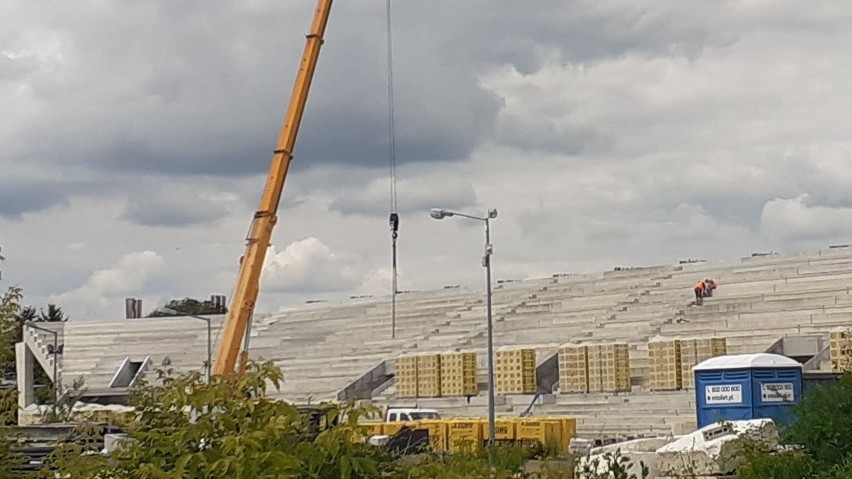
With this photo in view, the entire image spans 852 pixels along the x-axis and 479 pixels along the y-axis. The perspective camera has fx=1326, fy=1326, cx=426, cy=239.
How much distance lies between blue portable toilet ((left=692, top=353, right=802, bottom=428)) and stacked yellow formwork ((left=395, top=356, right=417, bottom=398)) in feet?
83.2

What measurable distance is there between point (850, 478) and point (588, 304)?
2019 inches

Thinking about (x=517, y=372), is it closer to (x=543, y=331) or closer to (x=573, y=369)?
(x=573, y=369)

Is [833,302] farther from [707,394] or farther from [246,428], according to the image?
[246,428]

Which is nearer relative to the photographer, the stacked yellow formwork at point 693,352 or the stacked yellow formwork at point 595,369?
the stacked yellow formwork at point 693,352

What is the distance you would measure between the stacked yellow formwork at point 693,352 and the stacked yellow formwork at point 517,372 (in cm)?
664

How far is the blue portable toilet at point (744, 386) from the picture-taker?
1212 inches

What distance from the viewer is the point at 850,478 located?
A: 1188cm

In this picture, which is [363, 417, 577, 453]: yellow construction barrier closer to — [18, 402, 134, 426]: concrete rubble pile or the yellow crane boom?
the yellow crane boom

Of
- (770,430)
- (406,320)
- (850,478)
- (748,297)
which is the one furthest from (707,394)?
(406,320)

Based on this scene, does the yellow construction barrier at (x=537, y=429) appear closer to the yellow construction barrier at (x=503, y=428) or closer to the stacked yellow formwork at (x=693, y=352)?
the yellow construction barrier at (x=503, y=428)

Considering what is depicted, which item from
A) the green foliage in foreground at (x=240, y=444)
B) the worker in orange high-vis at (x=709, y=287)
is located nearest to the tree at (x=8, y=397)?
the green foliage in foreground at (x=240, y=444)

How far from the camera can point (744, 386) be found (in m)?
31.0

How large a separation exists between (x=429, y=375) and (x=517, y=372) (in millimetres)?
5033

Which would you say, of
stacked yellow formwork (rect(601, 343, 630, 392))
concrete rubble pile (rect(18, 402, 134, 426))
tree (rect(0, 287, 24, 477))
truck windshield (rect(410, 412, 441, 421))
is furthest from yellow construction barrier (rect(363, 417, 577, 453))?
tree (rect(0, 287, 24, 477))
